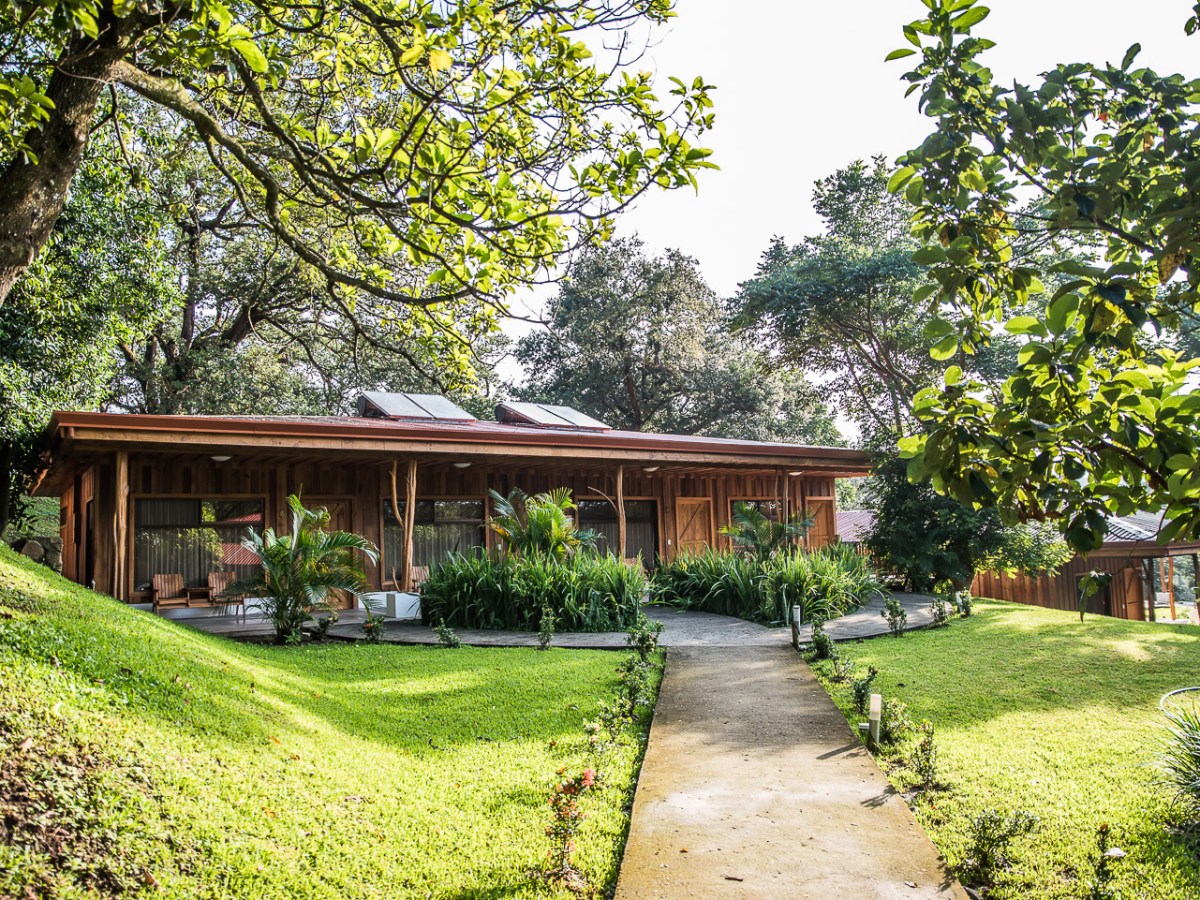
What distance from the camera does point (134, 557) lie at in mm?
12703

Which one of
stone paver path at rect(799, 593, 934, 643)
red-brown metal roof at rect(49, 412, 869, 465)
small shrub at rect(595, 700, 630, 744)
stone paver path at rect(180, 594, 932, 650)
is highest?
red-brown metal roof at rect(49, 412, 869, 465)

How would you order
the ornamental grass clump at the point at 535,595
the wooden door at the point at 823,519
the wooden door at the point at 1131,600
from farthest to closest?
1. the wooden door at the point at 1131,600
2. the wooden door at the point at 823,519
3. the ornamental grass clump at the point at 535,595

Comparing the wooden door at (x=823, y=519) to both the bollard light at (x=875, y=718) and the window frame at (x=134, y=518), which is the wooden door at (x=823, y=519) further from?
the bollard light at (x=875, y=718)

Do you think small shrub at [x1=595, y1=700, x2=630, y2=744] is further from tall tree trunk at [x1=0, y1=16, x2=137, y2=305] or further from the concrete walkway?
tall tree trunk at [x1=0, y1=16, x2=137, y2=305]

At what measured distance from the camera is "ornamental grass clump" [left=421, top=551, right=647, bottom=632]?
1079 cm

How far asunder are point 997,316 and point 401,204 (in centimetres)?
369

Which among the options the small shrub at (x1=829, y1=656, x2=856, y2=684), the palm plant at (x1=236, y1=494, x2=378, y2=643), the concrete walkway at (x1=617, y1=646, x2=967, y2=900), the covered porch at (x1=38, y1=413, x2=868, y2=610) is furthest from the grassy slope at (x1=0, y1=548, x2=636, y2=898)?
the covered porch at (x1=38, y1=413, x2=868, y2=610)

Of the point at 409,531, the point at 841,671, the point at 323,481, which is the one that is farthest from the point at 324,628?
the point at 841,671

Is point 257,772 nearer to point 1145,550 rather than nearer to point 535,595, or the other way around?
point 535,595

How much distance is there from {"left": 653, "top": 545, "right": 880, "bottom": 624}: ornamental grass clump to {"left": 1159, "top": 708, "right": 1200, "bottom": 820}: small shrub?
6363mm

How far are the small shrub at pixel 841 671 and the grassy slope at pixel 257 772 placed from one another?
92.4 inches

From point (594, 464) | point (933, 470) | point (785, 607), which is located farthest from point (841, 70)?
point (594, 464)

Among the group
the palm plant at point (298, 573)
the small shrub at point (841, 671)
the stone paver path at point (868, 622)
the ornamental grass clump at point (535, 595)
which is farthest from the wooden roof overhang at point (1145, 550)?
the palm plant at point (298, 573)

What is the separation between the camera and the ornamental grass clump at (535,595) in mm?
10789
